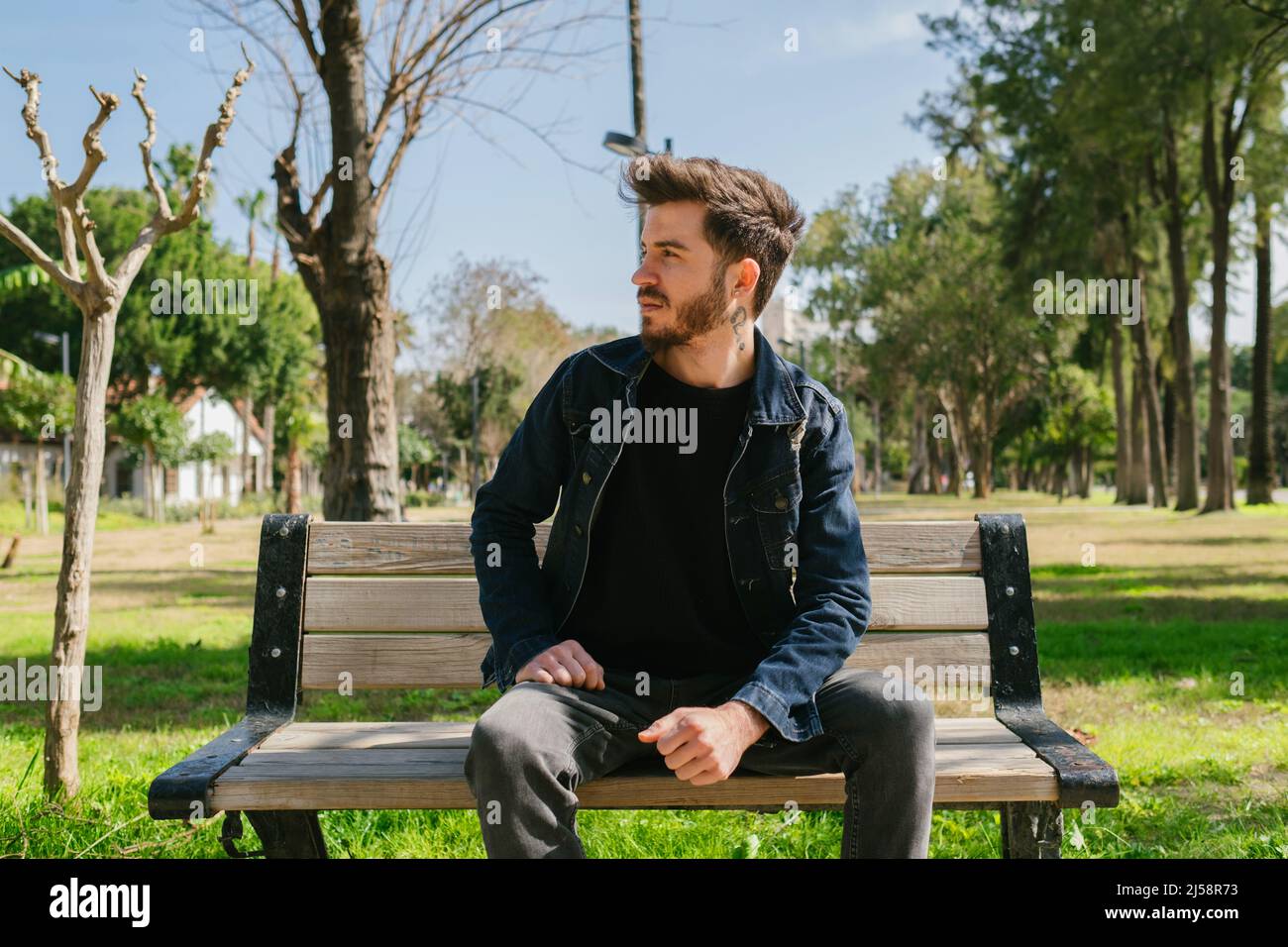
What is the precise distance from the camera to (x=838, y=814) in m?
3.95

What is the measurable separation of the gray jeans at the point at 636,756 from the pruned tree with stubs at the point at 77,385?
212cm

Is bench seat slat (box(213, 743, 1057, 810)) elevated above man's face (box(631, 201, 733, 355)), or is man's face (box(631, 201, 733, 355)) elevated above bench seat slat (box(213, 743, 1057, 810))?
man's face (box(631, 201, 733, 355))

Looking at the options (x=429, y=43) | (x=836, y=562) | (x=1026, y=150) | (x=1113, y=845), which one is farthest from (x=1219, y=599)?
(x=1026, y=150)

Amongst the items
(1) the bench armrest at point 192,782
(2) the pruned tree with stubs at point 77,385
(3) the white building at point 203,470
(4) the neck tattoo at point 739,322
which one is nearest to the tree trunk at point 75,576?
(2) the pruned tree with stubs at point 77,385

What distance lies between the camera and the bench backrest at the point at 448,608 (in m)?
3.32

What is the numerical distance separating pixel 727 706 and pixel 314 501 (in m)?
57.2

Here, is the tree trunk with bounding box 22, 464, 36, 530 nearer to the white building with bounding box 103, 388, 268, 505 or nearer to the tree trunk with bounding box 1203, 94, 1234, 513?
the white building with bounding box 103, 388, 268, 505

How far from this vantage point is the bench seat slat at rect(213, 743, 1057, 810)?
257cm

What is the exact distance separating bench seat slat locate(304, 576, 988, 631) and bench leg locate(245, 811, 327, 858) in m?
0.55

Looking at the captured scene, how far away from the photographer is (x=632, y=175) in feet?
9.73

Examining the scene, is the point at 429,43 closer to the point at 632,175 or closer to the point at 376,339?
the point at 376,339

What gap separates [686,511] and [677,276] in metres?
0.60

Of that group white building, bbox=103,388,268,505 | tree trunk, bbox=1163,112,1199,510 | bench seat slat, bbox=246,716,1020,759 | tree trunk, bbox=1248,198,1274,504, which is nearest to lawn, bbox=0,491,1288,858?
bench seat slat, bbox=246,716,1020,759

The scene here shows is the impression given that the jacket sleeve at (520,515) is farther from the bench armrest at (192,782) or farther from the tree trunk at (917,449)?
the tree trunk at (917,449)
